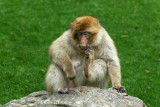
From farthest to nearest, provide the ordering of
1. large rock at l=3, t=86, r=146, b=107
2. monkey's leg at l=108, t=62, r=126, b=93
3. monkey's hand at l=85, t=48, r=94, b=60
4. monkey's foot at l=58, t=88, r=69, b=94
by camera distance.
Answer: monkey's leg at l=108, t=62, r=126, b=93 < monkey's hand at l=85, t=48, r=94, b=60 < monkey's foot at l=58, t=88, r=69, b=94 < large rock at l=3, t=86, r=146, b=107

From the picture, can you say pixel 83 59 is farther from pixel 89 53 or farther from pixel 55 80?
pixel 55 80

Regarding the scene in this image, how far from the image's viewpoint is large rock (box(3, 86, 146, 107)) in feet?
15.2

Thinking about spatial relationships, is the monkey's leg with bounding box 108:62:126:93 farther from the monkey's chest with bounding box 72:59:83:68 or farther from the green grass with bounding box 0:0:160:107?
the green grass with bounding box 0:0:160:107

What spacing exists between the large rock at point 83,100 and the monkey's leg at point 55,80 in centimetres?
32

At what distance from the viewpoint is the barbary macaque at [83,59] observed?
511 cm

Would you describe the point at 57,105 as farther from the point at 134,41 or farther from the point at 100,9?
the point at 100,9

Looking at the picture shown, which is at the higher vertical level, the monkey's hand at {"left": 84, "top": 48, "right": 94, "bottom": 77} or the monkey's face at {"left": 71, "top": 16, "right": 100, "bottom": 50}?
the monkey's face at {"left": 71, "top": 16, "right": 100, "bottom": 50}

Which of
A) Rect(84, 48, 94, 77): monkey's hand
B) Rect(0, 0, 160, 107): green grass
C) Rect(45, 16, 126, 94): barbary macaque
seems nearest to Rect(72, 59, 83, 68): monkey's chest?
Rect(45, 16, 126, 94): barbary macaque

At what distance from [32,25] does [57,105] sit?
729cm

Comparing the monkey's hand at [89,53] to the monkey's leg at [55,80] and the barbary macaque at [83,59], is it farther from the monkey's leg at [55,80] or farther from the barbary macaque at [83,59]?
the monkey's leg at [55,80]

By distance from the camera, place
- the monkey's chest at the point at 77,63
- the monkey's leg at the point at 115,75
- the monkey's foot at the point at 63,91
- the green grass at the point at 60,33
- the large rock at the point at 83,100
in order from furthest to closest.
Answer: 1. the green grass at the point at 60,33
2. the monkey's chest at the point at 77,63
3. the monkey's leg at the point at 115,75
4. the monkey's foot at the point at 63,91
5. the large rock at the point at 83,100

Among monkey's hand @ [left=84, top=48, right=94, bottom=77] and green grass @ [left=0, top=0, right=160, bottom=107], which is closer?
monkey's hand @ [left=84, top=48, right=94, bottom=77]

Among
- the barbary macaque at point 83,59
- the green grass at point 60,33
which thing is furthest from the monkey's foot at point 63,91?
the green grass at point 60,33

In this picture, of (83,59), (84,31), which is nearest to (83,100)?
(83,59)
